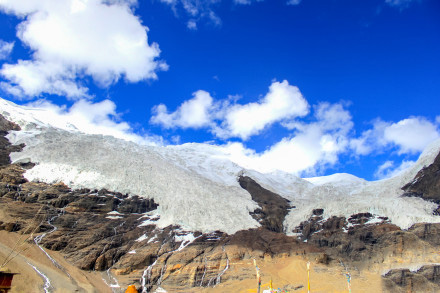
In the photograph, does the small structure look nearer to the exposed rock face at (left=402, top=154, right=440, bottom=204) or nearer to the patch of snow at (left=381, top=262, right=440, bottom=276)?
the patch of snow at (left=381, top=262, right=440, bottom=276)

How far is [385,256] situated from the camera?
74.3 metres

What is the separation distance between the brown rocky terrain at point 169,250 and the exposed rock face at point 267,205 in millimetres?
9873

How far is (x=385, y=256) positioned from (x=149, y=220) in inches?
2138

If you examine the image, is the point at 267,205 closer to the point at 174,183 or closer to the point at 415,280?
the point at 174,183

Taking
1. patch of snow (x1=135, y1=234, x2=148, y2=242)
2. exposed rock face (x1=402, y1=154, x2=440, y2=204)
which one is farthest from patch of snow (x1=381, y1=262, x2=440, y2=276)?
patch of snow (x1=135, y1=234, x2=148, y2=242)

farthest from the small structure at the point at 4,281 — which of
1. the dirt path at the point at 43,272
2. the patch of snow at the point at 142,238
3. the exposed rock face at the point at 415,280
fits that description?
the exposed rock face at the point at 415,280

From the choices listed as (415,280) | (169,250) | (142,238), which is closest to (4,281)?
(169,250)

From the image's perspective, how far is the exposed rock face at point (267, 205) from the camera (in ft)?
337

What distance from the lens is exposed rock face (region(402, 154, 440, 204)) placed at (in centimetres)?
9708

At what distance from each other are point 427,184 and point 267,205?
1843 inches

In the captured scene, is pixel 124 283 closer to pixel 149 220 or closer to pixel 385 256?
pixel 149 220

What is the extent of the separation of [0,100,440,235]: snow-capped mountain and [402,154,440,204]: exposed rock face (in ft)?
8.66

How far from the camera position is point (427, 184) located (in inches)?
3996

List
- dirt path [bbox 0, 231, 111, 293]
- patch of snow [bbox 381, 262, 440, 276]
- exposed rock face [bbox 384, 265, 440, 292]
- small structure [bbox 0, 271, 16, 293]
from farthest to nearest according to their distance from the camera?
1. patch of snow [bbox 381, 262, 440, 276]
2. exposed rock face [bbox 384, 265, 440, 292]
3. dirt path [bbox 0, 231, 111, 293]
4. small structure [bbox 0, 271, 16, 293]
